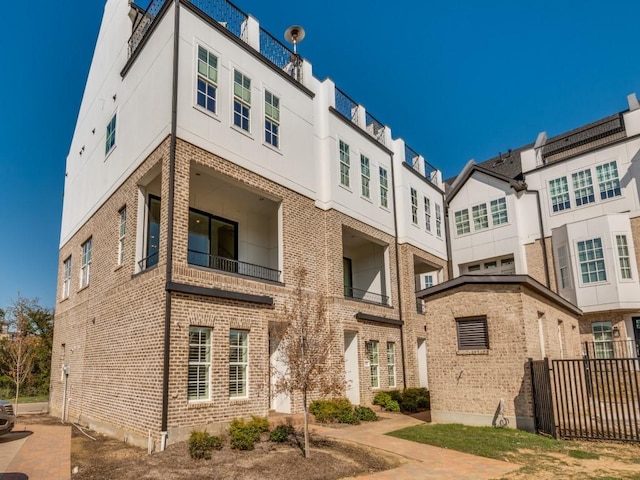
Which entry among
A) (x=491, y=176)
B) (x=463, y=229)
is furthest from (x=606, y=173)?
(x=463, y=229)

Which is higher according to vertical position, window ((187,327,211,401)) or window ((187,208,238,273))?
window ((187,208,238,273))

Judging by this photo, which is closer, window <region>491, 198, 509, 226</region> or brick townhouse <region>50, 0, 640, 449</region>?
brick townhouse <region>50, 0, 640, 449</region>

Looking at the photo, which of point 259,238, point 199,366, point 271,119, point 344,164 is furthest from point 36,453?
point 344,164

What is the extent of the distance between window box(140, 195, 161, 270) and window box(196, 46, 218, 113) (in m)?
3.70

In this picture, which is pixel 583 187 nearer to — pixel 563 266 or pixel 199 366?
pixel 563 266

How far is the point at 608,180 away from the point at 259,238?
16.8 m

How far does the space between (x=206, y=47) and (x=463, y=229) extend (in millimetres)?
18005

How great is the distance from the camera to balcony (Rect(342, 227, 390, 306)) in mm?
20844

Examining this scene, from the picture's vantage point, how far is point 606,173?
2212 cm

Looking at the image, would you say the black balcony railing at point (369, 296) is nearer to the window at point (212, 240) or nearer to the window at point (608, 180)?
the window at point (212, 240)

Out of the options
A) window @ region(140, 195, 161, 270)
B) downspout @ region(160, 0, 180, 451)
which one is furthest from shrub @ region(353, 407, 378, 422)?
window @ region(140, 195, 161, 270)

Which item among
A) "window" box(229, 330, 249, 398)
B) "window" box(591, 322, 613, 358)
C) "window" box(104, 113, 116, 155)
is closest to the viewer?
"window" box(229, 330, 249, 398)

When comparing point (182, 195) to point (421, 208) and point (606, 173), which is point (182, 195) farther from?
point (606, 173)

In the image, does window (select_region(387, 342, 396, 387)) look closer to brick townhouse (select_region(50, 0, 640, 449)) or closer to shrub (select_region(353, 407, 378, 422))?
brick townhouse (select_region(50, 0, 640, 449))
